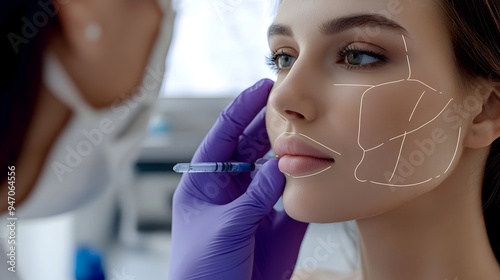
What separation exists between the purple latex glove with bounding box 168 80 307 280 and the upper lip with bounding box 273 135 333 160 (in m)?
0.06

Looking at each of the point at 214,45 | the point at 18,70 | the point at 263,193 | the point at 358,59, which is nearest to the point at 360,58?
the point at 358,59

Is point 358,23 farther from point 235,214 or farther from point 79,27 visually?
point 79,27

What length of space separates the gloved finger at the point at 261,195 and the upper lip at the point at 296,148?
56 millimetres

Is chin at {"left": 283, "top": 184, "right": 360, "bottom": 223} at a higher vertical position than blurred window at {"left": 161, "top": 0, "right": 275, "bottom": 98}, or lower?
lower

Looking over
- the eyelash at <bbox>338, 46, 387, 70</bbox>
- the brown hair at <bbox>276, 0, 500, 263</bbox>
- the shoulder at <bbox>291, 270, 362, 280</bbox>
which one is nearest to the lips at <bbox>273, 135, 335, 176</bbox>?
the eyelash at <bbox>338, 46, 387, 70</bbox>

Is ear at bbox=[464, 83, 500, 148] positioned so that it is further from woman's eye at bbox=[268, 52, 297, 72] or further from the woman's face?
woman's eye at bbox=[268, 52, 297, 72]

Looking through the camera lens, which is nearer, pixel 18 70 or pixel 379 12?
pixel 379 12

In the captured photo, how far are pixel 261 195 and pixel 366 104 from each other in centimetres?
22

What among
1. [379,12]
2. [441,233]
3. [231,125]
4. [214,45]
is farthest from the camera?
[214,45]

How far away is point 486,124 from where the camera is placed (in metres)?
A: 0.75

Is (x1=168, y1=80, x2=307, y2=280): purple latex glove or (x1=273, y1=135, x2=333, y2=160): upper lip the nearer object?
(x1=273, y1=135, x2=333, y2=160): upper lip

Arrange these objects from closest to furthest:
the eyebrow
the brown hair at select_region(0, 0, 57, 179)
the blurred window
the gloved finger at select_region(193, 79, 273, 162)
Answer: the eyebrow → the brown hair at select_region(0, 0, 57, 179) → the gloved finger at select_region(193, 79, 273, 162) → the blurred window

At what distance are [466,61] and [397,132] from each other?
15cm

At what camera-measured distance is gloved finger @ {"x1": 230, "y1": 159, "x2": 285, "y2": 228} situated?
0.79m
